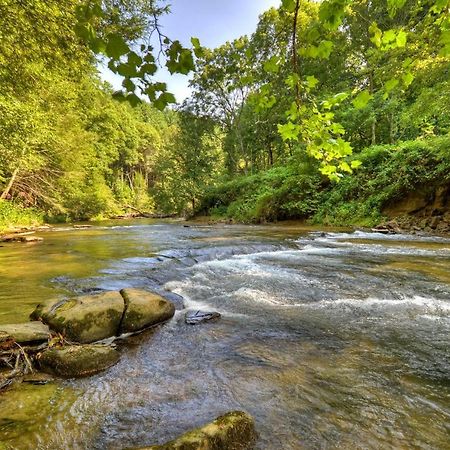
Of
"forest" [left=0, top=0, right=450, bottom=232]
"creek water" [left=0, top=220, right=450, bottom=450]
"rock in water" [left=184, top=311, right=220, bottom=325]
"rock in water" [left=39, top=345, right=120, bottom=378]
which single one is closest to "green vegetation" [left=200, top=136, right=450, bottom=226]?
"forest" [left=0, top=0, right=450, bottom=232]

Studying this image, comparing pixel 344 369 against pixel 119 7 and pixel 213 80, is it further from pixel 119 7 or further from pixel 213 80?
pixel 213 80

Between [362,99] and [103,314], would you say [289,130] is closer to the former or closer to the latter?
[362,99]

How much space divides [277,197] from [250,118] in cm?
899

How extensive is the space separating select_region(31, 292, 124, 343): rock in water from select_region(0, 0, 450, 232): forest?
8.17 feet

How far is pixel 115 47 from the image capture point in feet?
3.95

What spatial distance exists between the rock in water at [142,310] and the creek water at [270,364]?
17cm

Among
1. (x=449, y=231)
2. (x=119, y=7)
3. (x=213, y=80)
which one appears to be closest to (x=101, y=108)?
(x=213, y=80)

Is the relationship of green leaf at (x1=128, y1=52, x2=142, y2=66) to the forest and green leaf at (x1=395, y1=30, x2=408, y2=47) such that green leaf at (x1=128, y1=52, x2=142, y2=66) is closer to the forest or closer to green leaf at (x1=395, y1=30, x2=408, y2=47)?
the forest

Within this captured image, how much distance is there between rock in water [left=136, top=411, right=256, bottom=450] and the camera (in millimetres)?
1875

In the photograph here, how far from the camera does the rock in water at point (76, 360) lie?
2928 millimetres

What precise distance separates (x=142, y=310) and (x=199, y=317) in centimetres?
74

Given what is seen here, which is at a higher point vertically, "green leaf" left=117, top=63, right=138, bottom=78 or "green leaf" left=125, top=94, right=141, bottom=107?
"green leaf" left=117, top=63, right=138, bottom=78

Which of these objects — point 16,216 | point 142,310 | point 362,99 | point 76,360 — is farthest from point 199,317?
point 16,216

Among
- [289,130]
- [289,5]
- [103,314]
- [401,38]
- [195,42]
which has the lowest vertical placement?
[103,314]
